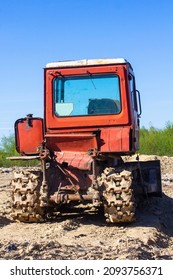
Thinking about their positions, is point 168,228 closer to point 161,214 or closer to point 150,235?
point 161,214

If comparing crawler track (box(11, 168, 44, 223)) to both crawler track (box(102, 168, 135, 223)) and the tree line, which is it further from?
the tree line

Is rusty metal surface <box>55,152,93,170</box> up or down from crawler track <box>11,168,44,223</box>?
up

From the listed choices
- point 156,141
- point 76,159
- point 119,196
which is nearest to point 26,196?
point 76,159

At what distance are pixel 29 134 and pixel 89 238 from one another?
266 cm

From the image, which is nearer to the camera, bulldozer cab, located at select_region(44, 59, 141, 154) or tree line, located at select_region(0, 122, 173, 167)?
bulldozer cab, located at select_region(44, 59, 141, 154)

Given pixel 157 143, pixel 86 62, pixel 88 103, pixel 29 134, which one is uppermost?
pixel 86 62

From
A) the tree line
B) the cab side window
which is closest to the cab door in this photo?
the cab side window

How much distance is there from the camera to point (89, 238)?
879 centimetres

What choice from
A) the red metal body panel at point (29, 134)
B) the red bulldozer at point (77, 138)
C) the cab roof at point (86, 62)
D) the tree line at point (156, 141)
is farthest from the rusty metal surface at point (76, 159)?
the tree line at point (156, 141)

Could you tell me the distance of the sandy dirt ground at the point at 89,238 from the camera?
723 centimetres

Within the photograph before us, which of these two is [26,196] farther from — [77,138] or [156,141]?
[156,141]

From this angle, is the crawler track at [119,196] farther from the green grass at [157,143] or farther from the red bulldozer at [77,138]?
the green grass at [157,143]

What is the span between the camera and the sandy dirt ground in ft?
23.7

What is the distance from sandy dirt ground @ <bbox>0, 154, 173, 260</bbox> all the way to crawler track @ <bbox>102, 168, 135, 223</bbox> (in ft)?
0.82
